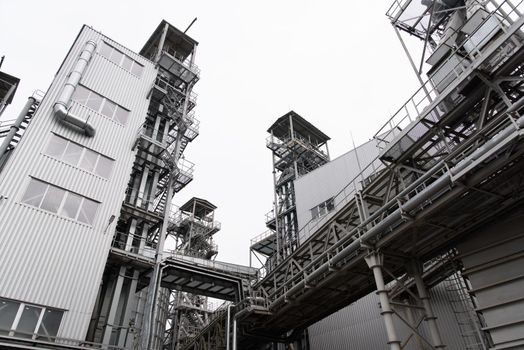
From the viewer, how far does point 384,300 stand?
35.4 feet

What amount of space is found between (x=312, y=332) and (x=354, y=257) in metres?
10.6

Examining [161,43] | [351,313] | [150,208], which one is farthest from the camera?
[161,43]

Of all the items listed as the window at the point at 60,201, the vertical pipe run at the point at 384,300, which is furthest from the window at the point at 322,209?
the window at the point at 60,201

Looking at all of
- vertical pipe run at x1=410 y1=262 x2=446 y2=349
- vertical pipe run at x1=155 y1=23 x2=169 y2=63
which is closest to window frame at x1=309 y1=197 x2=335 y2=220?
vertical pipe run at x1=410 y1=262 x2=446 y2=349

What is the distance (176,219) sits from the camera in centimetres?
3884

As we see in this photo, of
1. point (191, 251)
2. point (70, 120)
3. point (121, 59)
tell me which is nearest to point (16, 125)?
point (70, 120)

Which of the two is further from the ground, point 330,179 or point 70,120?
point 330,179

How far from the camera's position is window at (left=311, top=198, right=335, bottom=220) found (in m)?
23.6

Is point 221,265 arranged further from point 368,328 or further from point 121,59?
point 121,59

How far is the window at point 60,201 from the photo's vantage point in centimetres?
1631

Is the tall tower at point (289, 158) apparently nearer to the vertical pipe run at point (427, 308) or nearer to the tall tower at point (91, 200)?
the tall tower at point (91, 200)

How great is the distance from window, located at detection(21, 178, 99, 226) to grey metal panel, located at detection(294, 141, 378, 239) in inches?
538

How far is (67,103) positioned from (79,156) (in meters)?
2.90

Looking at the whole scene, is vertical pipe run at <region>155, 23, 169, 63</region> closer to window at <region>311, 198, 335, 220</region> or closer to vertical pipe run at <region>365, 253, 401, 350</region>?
window at <region>311, 198, 335, 220</region>
